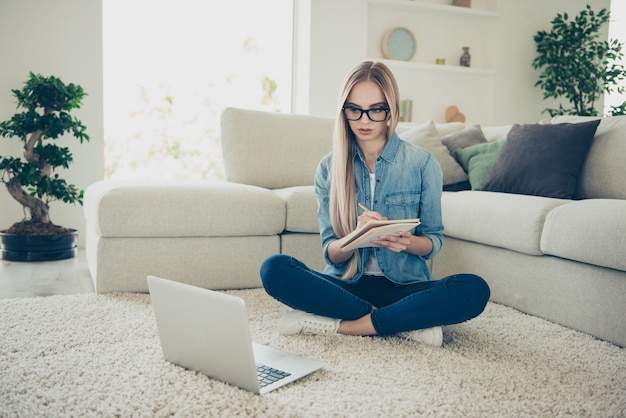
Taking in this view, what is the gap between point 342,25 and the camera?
4867mm

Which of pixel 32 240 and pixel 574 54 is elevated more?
pixel 574 54

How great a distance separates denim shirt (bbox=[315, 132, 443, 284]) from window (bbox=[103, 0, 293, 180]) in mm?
3089

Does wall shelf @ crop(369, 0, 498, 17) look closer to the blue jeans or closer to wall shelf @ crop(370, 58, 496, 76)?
wall shelf @ crop(370, 58, 496, 76)

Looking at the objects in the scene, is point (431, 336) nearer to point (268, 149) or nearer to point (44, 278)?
point (268, 149)

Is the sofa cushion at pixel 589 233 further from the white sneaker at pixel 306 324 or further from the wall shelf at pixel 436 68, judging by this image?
the wall shelf at pixel 436 68

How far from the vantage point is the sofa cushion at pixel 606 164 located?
251 cm

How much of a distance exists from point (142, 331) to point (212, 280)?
694mm

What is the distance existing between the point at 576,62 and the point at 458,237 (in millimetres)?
3368

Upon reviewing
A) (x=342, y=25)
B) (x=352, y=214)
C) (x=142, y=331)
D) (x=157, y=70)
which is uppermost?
(x=342, y=25)

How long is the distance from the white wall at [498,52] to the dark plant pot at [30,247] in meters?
2.25

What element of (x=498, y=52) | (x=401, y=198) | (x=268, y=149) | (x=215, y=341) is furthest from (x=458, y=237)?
(x=498, y=52)

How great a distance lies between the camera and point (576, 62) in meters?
5.19

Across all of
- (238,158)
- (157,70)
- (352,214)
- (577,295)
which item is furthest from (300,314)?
(157,70)

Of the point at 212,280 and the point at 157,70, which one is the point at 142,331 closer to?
the point at 212,280
